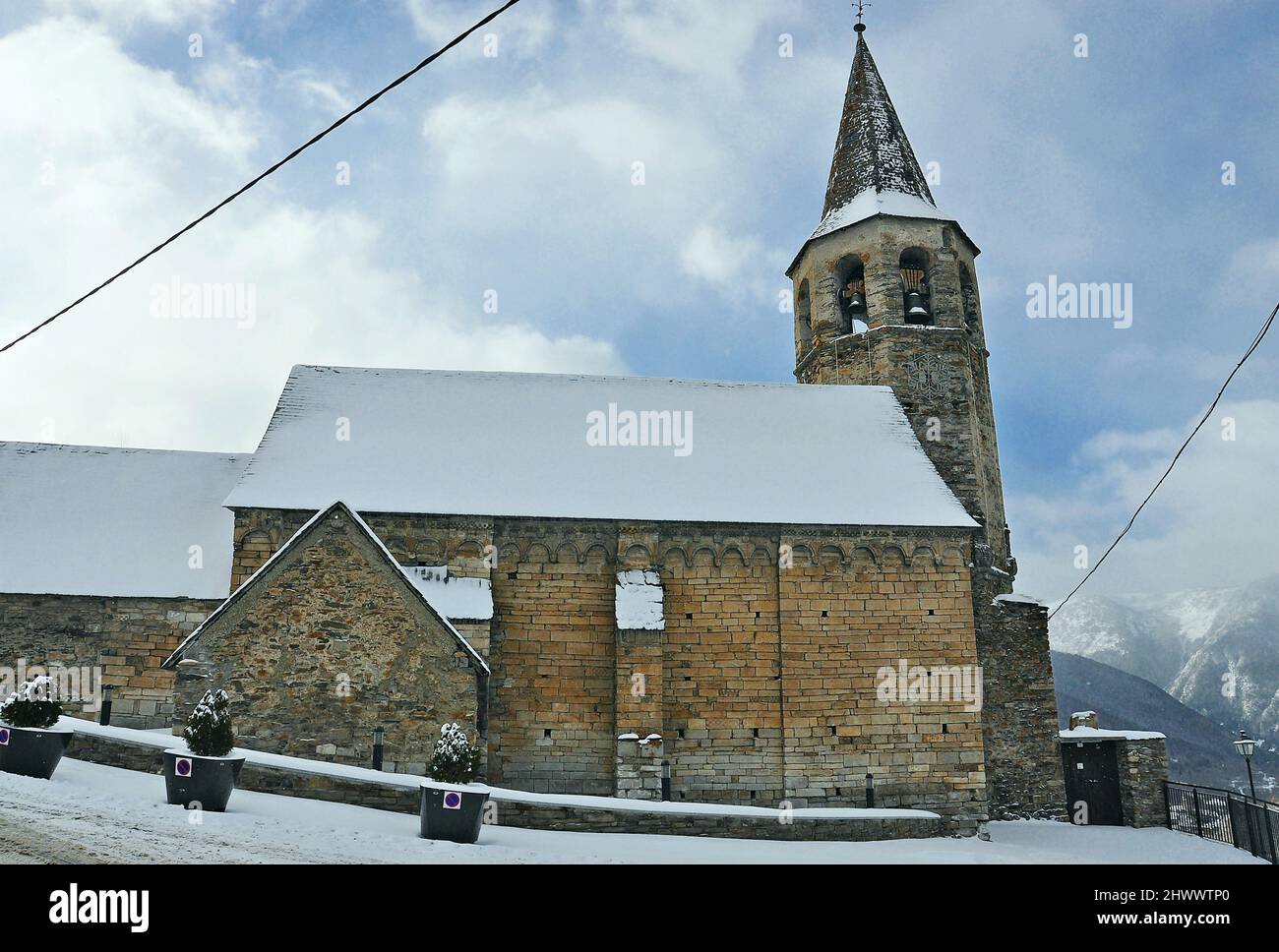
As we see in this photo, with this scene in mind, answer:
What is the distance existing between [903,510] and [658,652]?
5975 mm

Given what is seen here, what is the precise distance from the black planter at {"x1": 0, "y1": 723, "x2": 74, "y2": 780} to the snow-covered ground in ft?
0.83

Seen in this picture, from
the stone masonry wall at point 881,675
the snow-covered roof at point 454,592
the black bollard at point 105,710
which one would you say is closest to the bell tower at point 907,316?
the stone masonry wall at point 881,675

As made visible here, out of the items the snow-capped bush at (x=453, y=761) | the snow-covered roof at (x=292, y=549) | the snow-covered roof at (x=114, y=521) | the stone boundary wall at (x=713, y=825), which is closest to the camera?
the snow-capped bush at (x=453, y=761)

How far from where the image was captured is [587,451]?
777 inches

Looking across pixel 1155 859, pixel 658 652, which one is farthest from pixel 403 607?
pixel 1155 859

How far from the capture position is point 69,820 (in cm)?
868

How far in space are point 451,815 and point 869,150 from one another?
2112 cm

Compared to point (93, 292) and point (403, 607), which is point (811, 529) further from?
point (93, 292)

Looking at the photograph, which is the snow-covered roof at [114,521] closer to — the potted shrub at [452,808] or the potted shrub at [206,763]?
the potted shrub at [206,763]

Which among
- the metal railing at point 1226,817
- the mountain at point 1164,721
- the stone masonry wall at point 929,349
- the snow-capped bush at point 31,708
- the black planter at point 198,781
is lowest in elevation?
the mountain at point 1164,721

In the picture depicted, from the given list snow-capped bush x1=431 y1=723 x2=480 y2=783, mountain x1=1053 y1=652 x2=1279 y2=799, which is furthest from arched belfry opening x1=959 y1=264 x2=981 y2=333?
mountain x1=1053 y1=652 x2=1279 y2=799

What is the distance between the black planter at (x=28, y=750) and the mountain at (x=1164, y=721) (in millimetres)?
73696

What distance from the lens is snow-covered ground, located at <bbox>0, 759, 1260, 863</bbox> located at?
8.07 m

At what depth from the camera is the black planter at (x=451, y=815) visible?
34.0 feet
